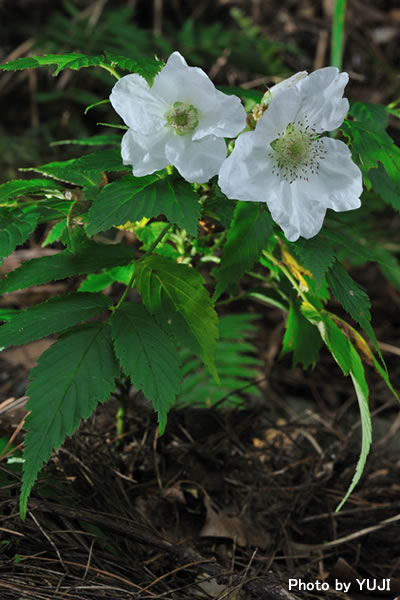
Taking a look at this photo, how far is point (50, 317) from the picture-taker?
1160 mm

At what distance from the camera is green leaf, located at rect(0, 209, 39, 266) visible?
114 centimetres

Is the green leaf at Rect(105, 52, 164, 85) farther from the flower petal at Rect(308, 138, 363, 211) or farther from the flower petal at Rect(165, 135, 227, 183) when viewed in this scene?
the flower petal at Rect(308, 138, 363, 211)

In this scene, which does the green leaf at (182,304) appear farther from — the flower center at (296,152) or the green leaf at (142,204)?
the flower center at (296,152)

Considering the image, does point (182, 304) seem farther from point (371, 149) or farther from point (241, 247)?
point (371, 149)

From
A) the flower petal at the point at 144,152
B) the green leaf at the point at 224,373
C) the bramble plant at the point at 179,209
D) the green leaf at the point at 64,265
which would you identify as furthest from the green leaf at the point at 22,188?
the green leaf at the point at 224,373

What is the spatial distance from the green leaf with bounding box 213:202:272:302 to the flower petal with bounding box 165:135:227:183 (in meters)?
0.11

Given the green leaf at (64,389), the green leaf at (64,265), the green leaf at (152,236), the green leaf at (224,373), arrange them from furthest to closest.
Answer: the green leaf at (224,373) → the green leaf at (152,236) → the green leaf at (64,265) → the green leaf at (64,389)

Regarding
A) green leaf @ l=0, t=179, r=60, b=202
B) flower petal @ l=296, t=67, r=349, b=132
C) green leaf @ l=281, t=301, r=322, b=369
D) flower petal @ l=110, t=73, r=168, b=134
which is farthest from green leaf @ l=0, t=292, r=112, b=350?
flower petal @ l=296, t=67, r=349, b=132

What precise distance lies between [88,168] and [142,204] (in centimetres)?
15

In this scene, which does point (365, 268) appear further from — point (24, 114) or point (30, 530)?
point (30, 530)

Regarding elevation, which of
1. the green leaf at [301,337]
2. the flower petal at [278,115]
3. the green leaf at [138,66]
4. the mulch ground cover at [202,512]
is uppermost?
the green leaf at [138,66]

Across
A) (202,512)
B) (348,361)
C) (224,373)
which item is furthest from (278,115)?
(224,373)

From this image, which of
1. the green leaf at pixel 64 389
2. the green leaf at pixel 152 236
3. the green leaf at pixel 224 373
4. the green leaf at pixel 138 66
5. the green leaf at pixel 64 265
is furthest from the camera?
the green leaf at pixel 224 373

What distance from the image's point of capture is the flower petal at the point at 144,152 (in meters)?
1.12
